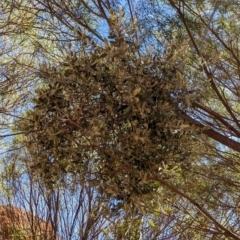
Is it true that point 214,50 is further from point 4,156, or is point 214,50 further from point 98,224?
point 4,156

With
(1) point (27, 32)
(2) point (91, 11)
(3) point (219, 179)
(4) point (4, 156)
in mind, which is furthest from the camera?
(4) point (4, 156)

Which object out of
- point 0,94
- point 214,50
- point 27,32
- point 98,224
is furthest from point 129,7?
point 98,224

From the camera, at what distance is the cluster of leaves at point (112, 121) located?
121cm

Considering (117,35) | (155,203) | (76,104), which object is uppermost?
(117,35)

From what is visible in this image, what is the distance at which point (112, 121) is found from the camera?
124 centimetres

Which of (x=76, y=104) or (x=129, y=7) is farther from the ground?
(x=129, y=7)

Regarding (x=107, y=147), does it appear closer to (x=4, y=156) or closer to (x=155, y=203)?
(x=155, y=203)

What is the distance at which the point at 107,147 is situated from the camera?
1247mm

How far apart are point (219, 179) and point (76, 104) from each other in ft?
3.39

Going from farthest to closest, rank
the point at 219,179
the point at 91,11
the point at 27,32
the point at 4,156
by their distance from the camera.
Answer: the point at 4,156 → the point at 27,32 → the point at 91,11 → the point at 219,179

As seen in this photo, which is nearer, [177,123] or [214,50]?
[177,123]

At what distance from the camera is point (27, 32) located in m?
2.38

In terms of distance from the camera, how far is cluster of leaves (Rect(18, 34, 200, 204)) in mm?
1210

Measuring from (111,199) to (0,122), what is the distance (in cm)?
127
